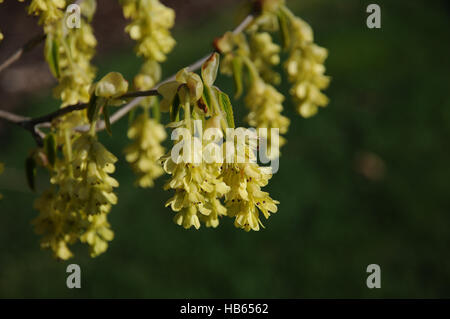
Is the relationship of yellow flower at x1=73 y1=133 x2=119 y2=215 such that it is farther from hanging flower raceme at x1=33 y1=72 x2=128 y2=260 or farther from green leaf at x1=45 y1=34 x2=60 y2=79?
green leaf at x1=45 y1=34 x2=60 y2=79

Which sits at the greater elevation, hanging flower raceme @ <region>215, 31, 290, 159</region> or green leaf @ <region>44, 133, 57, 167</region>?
hanging flower raceme @ <region>215, 31, 290, 159</region>

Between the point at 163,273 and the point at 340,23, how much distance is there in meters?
3.19

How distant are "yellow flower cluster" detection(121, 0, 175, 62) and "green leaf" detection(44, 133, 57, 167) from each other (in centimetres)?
34

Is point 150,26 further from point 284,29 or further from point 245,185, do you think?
point 245,185

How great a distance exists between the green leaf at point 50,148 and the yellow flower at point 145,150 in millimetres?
321

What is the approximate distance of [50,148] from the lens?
113 centimetres

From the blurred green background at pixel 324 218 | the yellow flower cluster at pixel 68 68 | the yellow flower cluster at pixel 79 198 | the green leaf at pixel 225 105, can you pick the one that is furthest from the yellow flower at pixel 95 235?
the blurred green background at pixel 324 218

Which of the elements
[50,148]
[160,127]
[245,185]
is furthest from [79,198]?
[160,127]

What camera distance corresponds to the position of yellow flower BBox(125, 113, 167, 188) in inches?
56.8

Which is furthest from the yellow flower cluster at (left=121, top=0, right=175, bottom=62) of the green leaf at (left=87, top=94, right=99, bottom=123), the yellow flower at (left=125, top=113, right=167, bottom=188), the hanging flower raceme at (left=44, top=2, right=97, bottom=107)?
the green leaf at (left=87, top=94, right=99, bottom=123)

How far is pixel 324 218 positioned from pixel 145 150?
1811 millimetres

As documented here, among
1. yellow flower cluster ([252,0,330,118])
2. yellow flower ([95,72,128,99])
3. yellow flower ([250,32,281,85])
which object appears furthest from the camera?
yellow flower ([250,32,281,85])
